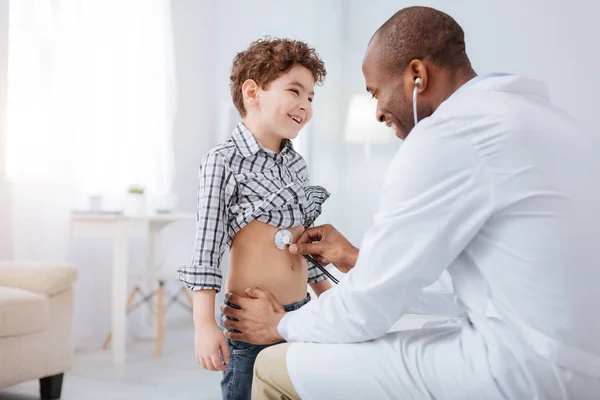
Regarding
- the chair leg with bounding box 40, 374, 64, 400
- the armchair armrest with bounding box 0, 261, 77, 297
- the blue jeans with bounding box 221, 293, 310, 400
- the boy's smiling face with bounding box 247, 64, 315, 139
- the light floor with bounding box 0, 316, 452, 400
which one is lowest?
the light floor with bounding box 0, 316, 452, 400

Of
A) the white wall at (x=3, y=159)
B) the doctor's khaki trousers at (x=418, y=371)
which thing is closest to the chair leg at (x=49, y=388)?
the white wall at (x=3, y=159)

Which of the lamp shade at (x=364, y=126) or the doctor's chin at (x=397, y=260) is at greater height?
the lamp shade at (x=364, y=126)

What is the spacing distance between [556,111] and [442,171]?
236 millimetres

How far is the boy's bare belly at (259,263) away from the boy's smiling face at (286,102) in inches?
8.9

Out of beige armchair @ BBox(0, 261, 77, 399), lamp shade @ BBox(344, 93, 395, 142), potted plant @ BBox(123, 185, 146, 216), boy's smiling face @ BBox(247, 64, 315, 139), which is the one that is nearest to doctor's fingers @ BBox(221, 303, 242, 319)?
boy's smiling face @ BBox(247, 64, 315, 139)

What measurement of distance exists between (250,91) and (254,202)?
0.27 metres

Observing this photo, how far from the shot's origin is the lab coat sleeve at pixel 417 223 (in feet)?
3.39

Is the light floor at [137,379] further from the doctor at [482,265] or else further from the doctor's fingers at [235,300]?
the doctor at [482,265]

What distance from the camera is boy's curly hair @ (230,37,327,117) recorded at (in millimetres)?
1503

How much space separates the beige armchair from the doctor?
68.3 inches

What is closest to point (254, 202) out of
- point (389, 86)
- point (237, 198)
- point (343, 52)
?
point (237, 198)

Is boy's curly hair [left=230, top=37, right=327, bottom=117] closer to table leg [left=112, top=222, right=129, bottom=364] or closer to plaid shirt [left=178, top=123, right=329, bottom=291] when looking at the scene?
plaid shirt [left=178, top=123, right=329, bottom=291]

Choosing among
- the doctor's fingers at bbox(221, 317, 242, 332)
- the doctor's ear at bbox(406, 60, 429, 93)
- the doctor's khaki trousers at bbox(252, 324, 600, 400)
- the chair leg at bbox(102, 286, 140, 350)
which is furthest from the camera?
the chair leg at bbox(102, 286, 140, 350)

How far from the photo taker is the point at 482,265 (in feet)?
3.48
